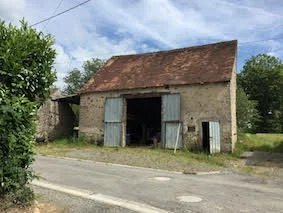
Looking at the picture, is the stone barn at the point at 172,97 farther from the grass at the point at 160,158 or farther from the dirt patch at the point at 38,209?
the dirt patch at the point at 38,209

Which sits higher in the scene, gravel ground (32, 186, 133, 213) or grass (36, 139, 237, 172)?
grass (36, 139, 237, 172)

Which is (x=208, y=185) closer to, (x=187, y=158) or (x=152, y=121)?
(x=187, y=158)

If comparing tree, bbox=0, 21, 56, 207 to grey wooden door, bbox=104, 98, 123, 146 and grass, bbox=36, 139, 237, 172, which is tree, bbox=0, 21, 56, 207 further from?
grey wooden door, bbox=104, 98, 123, 146

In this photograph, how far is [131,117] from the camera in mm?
31109

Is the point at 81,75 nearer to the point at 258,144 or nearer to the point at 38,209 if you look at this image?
the point at 258,144

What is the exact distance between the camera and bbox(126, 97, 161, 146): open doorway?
102 feet

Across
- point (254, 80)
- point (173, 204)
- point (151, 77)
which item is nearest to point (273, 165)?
point (151, 77)

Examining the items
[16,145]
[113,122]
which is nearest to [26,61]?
[16,145]

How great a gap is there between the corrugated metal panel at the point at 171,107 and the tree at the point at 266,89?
101ft

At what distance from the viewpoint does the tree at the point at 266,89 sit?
53.8 metres

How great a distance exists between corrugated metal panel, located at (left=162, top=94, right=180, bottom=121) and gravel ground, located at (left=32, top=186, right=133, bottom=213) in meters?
15.4

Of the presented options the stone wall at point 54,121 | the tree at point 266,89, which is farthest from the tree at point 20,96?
the tree at point 266,89

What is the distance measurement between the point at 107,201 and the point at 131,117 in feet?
70.9

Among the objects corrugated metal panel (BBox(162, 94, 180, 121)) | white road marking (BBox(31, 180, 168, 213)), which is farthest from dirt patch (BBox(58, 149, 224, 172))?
white road marking (BBox(31, 180, 168, 213))
